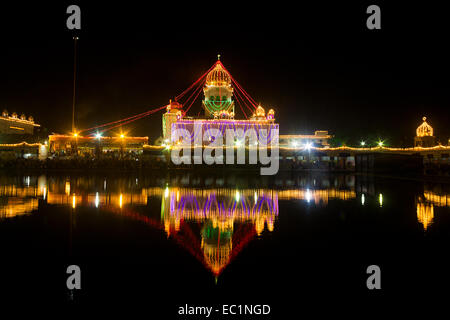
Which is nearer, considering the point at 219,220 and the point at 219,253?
the point at 219,253

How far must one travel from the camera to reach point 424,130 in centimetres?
5038

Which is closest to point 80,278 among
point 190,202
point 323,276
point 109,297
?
point 109,297

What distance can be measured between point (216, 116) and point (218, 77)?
6.78 meters

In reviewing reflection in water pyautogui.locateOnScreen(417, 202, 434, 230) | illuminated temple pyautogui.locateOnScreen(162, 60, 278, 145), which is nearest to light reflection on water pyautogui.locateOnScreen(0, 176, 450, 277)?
reflection in water pyautogui.locateOnScreen(417, 202, 434, 230)

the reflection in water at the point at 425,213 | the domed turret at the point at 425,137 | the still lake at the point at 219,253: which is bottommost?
the still lake at the point at 219,253

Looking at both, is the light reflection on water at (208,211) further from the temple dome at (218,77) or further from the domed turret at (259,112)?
the temple dome at (218,77)

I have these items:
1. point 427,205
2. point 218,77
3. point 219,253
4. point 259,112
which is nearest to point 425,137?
point 259,112

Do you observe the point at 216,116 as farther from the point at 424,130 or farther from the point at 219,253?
the point at 219,253

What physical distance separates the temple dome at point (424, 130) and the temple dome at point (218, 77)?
91.2 feet

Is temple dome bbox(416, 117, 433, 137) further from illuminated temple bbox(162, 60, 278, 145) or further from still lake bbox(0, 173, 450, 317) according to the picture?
still lake bbox(0, 173, 450, 317)

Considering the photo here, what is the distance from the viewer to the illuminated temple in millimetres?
44938

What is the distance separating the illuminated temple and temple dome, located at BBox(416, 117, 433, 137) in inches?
838

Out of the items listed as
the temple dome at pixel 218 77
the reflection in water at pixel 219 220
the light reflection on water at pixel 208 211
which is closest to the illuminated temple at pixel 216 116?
the temple dome at pixel 218 77

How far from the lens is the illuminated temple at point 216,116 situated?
44.9 m
